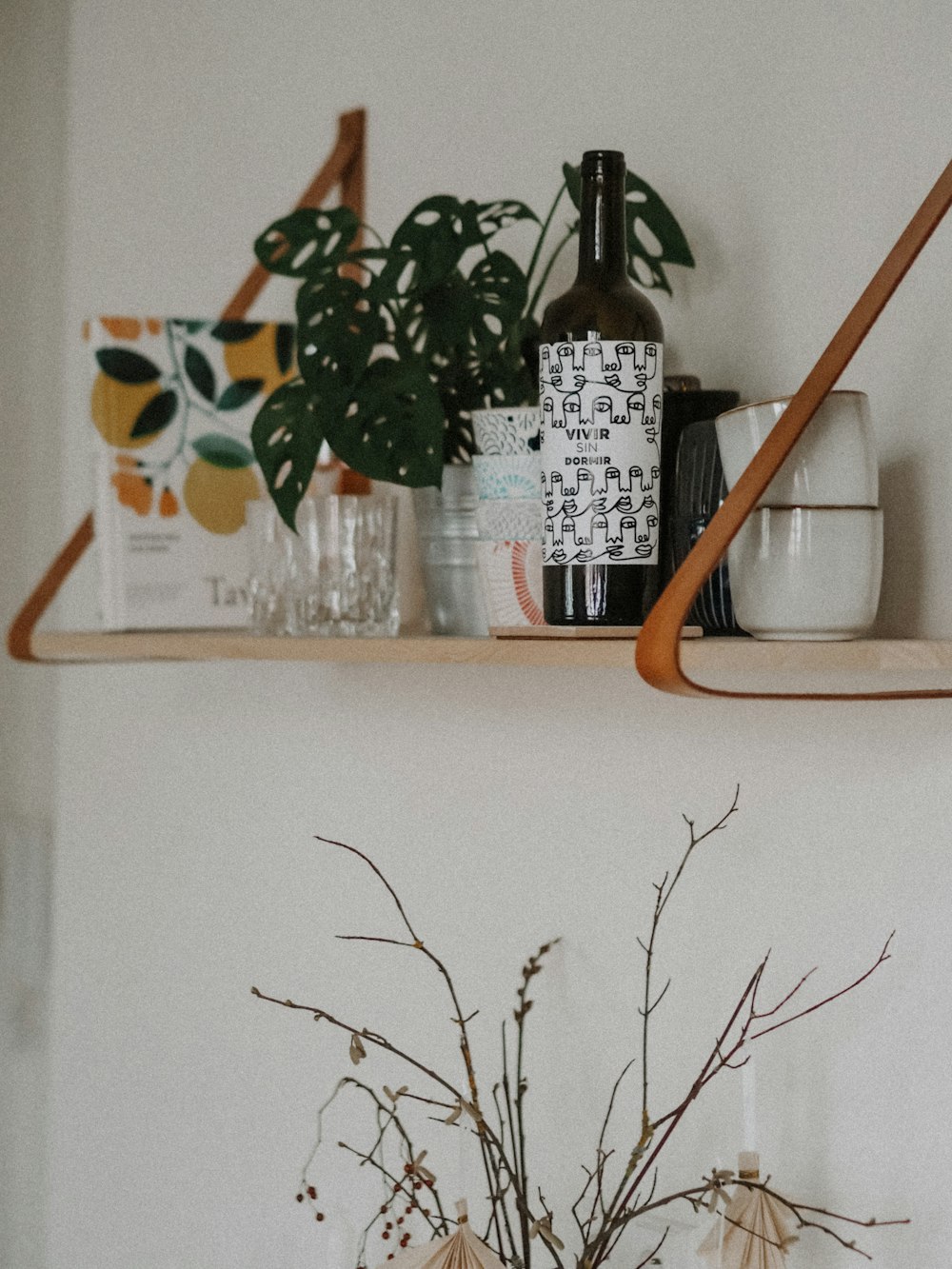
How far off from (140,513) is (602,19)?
1.82ft

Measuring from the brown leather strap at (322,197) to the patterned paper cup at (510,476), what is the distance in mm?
472

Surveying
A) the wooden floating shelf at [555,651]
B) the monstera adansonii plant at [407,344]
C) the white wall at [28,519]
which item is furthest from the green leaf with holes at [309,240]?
the white wall at [28,519]

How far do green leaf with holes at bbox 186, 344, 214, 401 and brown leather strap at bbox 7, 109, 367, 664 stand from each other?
0.08 metres

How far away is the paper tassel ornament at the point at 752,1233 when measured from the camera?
844 mm

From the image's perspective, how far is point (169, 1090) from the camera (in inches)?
59.3

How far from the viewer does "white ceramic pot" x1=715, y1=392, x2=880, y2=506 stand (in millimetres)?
754

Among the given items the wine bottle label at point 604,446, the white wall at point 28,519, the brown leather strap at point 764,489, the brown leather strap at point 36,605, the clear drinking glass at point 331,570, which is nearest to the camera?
the brown leather strap at point 764,489

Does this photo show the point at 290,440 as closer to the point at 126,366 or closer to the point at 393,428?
the point at 393,428

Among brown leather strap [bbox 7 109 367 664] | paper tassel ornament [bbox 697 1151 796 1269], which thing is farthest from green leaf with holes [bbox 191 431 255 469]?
paper tassel ornament [bbox 697 1151 796 1269]

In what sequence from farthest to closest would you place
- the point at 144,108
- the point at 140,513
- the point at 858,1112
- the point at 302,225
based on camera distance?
the point at 144,108 < the point at 140,513 < the point at 302,225 < the point at 858,1112

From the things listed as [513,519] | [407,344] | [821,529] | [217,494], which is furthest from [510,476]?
[217,494]

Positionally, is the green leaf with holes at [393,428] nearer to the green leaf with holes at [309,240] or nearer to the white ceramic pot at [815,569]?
the green leaf with holes at [309,240]

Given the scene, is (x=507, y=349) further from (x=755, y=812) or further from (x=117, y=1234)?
(x=117, y=1234)

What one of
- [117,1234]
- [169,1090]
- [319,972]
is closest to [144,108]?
[319,972]
